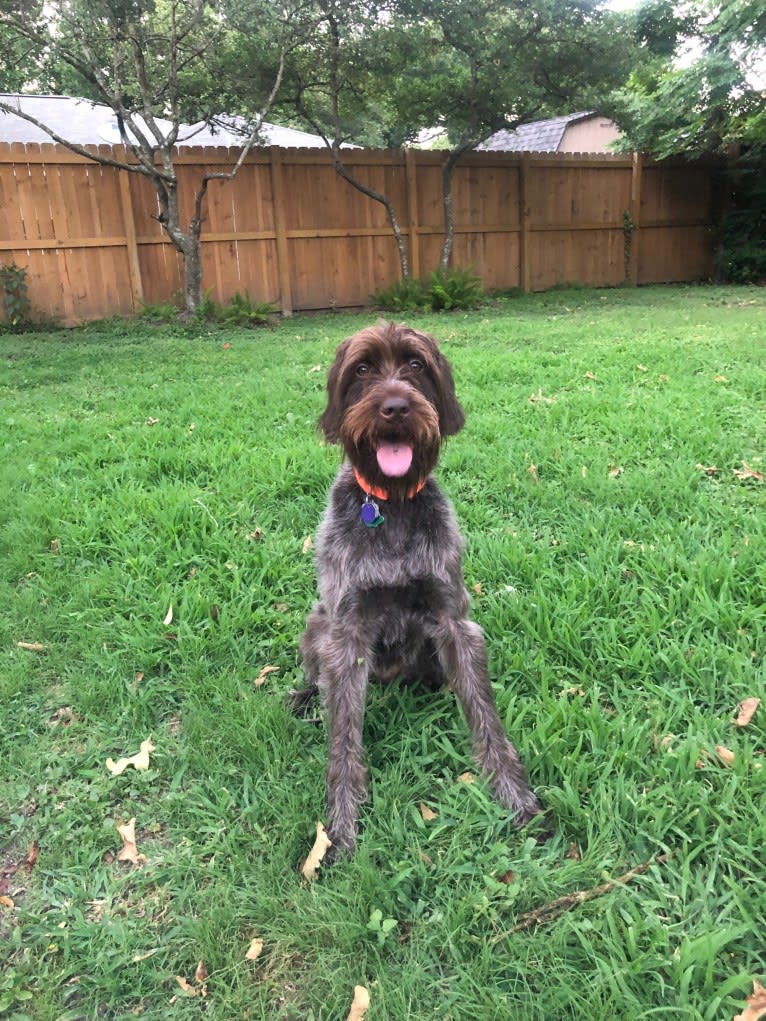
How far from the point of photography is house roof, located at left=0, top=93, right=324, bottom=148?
1398 centimetres

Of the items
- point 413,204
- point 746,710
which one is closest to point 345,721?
point 746,710

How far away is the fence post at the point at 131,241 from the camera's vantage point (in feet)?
38.2

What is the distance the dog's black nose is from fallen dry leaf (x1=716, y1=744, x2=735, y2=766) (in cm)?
145

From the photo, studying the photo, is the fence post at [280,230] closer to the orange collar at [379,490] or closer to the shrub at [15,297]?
the shrub at [15,297]

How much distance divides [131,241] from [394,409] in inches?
441

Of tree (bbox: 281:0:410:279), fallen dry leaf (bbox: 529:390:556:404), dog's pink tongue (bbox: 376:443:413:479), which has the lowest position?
fallen dry leaf (bbox: 529:390:556:404)

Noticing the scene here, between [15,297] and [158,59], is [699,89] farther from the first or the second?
[15,297]

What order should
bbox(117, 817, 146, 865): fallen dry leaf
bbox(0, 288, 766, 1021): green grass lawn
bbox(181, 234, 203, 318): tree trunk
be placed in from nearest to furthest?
bbox(0, 288, 766, 1021): green grass lawn, bbox(117, 817, 146, 865): fallen dry leaf, bbox(181, 234, 203, 318): tree trunk

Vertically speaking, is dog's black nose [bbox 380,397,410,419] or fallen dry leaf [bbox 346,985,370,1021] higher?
dog's black nose [bbox 380,397,410,419]

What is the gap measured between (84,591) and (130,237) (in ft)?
32.9

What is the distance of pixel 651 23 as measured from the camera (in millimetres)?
15953

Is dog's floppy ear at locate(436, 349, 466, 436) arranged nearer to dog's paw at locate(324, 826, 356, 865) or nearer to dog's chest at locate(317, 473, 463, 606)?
dog's chest at locate(317, 473, 463, 606)

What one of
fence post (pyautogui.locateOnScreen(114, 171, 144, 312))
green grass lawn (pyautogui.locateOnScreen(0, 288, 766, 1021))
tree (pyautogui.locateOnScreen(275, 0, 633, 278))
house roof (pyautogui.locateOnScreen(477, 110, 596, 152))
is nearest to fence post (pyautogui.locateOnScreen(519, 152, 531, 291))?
tree (pyautogui.locateOnScreen(275, 0, 633, 278))

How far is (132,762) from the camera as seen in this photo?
253cm
